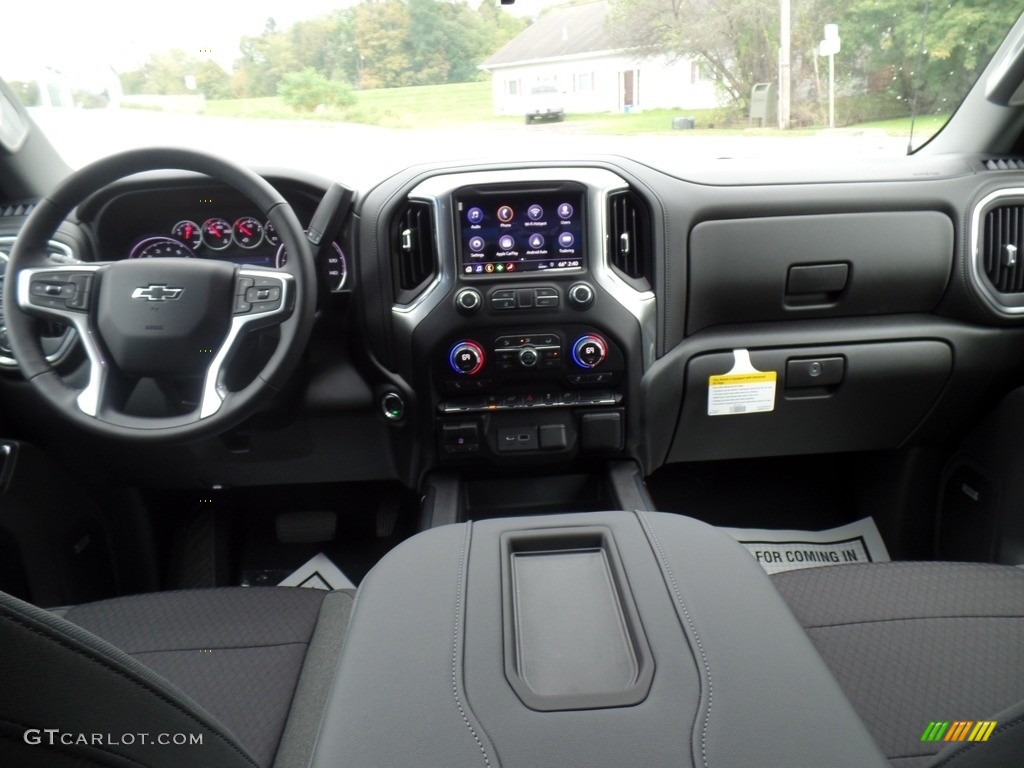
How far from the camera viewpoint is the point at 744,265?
1.87m

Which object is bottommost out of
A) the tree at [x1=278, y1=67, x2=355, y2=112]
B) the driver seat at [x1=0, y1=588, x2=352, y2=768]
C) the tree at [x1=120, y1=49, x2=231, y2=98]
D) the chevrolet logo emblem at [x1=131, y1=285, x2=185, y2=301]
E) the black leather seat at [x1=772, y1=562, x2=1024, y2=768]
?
the black leather seat at [x1=772, y1=562, x2=1024, y2=768]

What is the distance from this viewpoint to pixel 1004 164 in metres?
1.97

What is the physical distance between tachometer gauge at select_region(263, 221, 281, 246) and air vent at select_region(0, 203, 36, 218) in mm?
611

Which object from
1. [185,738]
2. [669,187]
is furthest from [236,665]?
[669,187]

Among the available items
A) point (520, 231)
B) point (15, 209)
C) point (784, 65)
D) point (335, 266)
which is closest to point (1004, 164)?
point (784, 65)

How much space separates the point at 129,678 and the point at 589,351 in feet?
4.63

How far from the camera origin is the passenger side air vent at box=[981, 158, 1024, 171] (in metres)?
1.95

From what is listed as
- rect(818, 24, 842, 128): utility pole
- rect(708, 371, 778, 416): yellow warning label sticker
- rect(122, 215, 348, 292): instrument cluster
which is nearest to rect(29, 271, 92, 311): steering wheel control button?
rect(122, 215, 348, 292): instrument cluster

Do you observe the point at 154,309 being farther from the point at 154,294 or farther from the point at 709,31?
the point at 709,31

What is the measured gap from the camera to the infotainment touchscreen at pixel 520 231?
176 cm

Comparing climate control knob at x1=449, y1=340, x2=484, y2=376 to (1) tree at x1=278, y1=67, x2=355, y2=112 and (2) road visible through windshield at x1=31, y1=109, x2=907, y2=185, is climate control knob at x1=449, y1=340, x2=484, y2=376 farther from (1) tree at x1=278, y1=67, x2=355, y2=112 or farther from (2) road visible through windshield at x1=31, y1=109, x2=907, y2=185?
(1) tree at x1=278, y1=67, x2=355, y2=112

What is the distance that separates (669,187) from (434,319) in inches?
25.4

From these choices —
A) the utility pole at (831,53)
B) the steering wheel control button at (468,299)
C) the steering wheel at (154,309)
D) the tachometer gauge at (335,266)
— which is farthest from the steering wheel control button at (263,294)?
the utility pole at (831,53)

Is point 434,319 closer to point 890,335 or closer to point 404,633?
point 404,633
